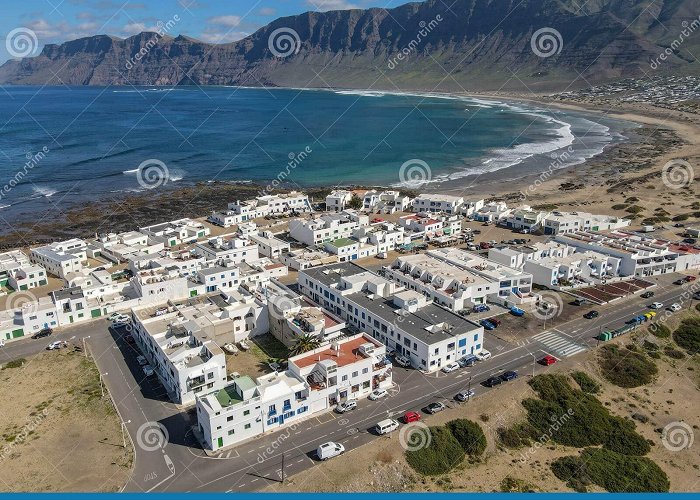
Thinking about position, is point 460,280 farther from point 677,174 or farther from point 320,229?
point 677,174

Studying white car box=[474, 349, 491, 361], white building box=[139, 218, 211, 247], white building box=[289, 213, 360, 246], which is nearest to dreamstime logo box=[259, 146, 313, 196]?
white building box=[139, 218, 211, 247]

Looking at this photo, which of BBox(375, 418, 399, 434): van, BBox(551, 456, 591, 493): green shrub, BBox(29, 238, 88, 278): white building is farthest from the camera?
BBox(29, 238, 88, 278): white building

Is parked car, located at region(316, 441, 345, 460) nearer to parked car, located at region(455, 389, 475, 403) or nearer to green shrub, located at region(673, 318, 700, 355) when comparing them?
parked car, located at region(455, 389, 475, 403)

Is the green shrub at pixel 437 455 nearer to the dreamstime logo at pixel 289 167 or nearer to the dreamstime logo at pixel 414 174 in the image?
the dreamstime logo at pixel 289 167

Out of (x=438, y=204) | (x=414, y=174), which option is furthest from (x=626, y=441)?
(x=414, y=174)

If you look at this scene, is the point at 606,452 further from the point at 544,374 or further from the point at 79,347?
the point at 79,347

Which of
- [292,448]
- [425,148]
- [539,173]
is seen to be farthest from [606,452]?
[425,148]

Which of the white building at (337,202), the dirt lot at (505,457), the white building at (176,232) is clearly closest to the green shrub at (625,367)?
the dirt lot at (505,457)
